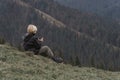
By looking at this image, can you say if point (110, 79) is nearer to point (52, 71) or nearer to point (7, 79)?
point (52, 71)

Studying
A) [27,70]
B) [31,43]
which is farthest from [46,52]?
[27,70]

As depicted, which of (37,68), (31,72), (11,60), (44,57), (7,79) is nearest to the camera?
(7,79)

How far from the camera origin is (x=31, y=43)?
77.9ft

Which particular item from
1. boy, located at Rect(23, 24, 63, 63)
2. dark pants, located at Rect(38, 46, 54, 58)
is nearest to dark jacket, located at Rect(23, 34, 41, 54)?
boy, located at Rect(23, 24, 63, 63)

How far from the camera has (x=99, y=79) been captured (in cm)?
1783

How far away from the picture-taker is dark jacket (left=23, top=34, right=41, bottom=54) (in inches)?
931

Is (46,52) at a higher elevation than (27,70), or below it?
higher

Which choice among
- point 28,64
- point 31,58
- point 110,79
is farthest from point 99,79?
point 31,58

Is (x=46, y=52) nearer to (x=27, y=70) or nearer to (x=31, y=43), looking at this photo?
(x=31, y=43)

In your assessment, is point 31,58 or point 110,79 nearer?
point 110,79

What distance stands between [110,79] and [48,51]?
662 cm

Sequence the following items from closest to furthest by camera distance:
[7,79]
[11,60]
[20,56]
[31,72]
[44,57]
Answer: [7,79]
[31,72]
[11,60]
[20,56]
[44,57]

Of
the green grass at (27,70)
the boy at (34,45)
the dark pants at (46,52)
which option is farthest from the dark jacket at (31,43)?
the green grass at (27,70)

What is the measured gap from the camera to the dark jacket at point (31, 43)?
23.6 metres
